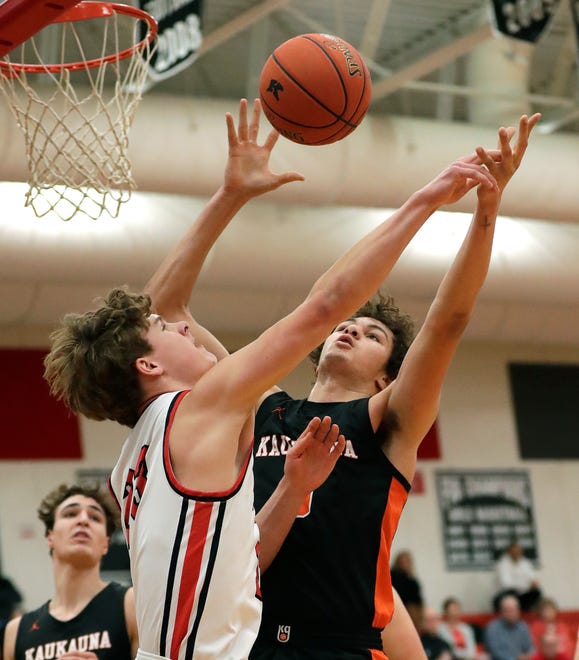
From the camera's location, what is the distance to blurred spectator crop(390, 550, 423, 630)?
11391mm

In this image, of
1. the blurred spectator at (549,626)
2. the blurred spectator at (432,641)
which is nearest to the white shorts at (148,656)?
the blurred spectator at (432,641)

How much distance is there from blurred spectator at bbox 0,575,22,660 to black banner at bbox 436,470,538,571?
5239 millimetres

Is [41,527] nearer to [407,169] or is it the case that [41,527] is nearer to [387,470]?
[407,169]

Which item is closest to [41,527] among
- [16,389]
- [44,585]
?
[44,585]

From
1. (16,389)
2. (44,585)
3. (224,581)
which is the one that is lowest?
(224,581)

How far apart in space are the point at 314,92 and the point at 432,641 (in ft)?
27.1

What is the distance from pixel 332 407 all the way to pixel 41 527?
9.08m

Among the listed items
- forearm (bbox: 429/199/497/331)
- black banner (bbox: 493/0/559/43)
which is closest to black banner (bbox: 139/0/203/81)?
black banner (bbox: 493/0/559/43)

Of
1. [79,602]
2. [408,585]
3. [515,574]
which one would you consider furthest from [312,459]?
[515,574]

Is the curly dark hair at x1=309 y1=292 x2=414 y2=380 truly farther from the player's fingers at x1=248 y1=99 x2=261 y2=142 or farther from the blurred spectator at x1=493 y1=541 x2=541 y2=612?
the blurred spectator at x1=493 y1=541 x2=541 y2=612

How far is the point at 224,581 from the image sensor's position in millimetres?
2961

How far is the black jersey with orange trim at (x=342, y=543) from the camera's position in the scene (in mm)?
3539

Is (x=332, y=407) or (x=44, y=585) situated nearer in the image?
(x=332, y=407)

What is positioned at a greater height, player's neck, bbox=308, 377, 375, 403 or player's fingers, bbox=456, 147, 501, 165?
player's fingers, bbox=456, 147, 501, 165
